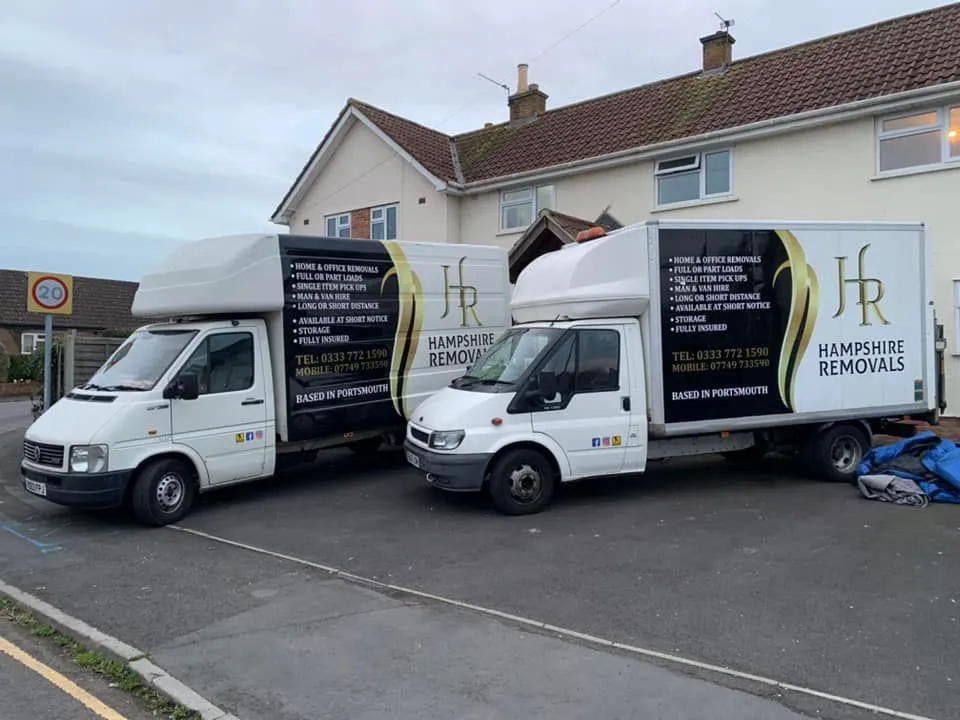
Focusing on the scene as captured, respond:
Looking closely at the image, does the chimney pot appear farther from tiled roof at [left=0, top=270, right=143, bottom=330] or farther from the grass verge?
tiled roof at [left=0, top=270, right=143, bottom=330]

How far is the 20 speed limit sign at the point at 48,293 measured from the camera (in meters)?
10.4

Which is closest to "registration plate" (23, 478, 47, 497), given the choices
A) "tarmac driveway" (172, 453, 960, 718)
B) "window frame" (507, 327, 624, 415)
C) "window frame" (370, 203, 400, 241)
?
"tarmac driveway" (172, 453, 960, 718)

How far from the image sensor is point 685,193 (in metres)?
15.3

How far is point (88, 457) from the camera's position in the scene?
7.14 meters

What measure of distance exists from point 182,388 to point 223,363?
67cm

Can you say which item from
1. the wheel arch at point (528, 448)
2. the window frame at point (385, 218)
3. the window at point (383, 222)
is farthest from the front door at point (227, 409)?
the window at point (383, 222)

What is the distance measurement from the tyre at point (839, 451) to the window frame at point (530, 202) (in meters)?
9.67

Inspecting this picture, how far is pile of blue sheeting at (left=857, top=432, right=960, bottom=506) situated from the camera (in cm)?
809

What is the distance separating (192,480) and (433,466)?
2.74 m

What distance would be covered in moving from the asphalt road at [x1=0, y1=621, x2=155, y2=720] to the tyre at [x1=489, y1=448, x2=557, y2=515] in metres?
4.23

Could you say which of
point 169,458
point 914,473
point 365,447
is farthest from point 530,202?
point 169,458

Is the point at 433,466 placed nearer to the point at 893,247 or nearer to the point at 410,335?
the point at 410,335

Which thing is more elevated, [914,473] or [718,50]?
[718,50]

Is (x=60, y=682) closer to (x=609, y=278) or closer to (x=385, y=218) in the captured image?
(x=609, y=278)
